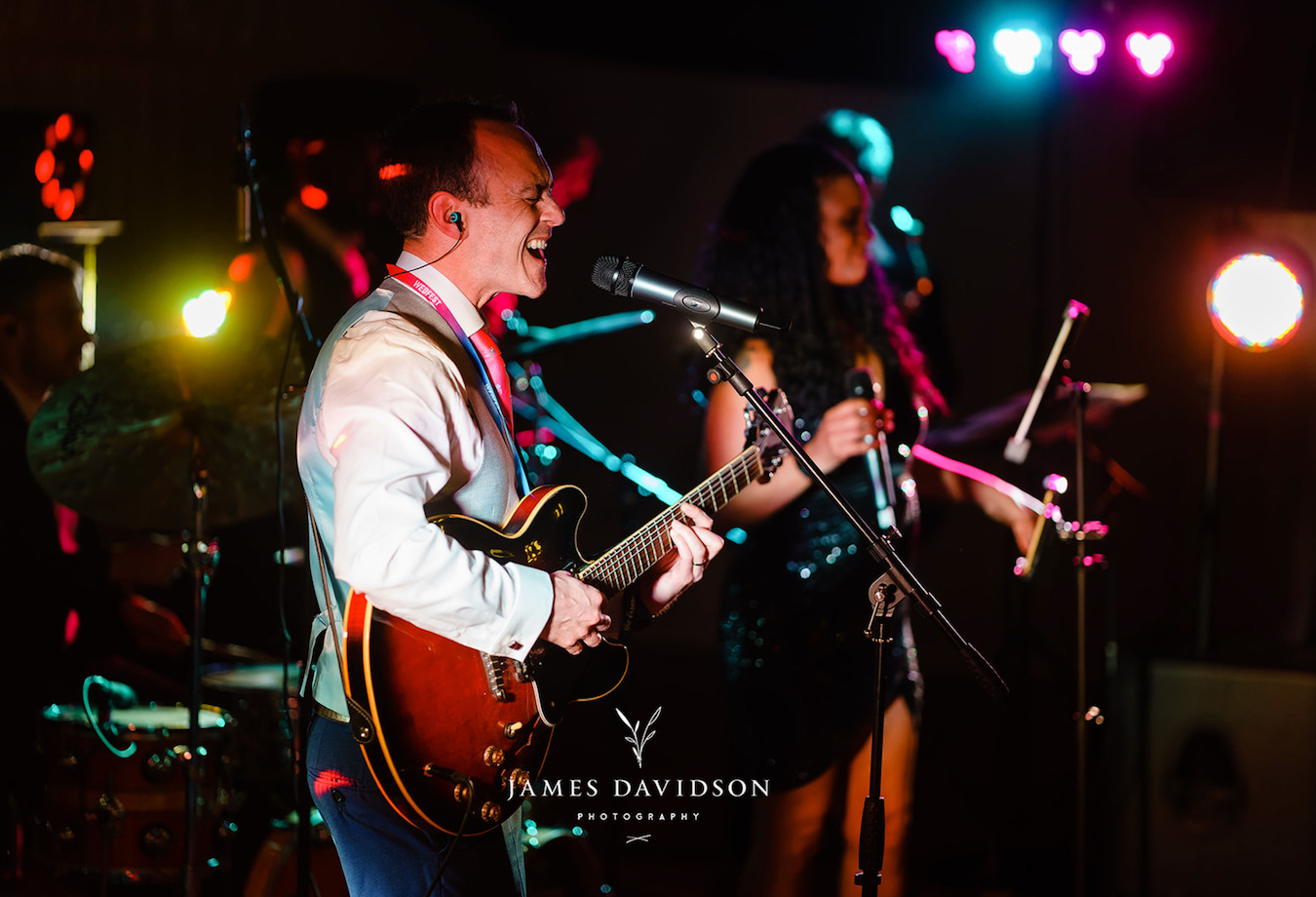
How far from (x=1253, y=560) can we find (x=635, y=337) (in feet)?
8.70

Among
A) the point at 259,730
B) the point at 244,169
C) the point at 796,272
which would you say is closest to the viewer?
the point at 244,169

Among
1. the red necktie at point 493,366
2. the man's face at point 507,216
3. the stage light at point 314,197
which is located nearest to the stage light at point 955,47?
the man's face at point 507,216

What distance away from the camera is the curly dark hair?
11.1 ft

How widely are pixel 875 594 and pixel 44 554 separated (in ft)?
8.13

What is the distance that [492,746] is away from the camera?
77.3 inches

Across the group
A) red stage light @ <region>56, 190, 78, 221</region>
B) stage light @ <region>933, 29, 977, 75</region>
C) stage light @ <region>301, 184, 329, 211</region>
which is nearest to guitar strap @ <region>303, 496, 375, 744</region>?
stage light @ <region>301, 184, 329, 211</region>

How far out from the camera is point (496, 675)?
195 cm

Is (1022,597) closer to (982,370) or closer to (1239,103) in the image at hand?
(982,370)

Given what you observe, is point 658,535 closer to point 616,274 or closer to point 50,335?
point 616,274

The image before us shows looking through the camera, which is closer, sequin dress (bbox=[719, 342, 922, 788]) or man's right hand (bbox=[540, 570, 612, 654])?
man's right hand (bbox=[540, 570, 612, 654])

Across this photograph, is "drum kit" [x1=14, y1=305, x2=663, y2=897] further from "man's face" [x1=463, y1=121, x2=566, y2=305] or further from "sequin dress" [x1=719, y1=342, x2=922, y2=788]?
"sequin dress" [x1=719, y1=342, x2=922, y2=788]

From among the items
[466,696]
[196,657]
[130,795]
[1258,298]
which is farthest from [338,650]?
[1258,298]

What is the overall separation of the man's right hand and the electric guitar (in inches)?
3.2

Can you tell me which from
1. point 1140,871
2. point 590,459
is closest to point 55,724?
point 590,459
